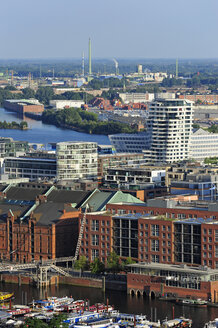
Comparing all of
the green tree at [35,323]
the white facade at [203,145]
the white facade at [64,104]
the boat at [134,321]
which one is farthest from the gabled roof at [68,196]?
the white facade at [64,104]

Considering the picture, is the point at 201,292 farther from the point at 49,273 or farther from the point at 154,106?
the point at 154,106

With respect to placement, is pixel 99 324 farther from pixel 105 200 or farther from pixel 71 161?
pixel 71 161

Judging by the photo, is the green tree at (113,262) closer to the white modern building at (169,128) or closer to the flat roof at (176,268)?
the flat roof at (176,268)

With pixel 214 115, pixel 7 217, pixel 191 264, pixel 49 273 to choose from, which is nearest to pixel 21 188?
pixel 7 217

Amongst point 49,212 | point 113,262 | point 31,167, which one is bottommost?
point 113,262

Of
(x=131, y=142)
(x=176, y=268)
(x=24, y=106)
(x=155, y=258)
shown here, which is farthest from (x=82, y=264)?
(x=24, y=106)

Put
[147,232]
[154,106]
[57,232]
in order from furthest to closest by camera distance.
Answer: [154,106], [57,232], [147,232]
